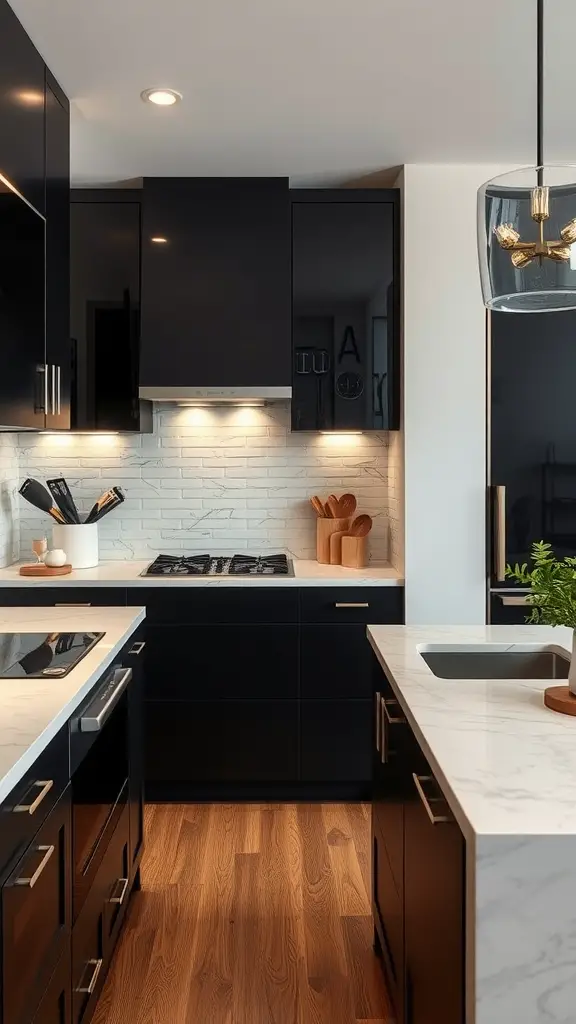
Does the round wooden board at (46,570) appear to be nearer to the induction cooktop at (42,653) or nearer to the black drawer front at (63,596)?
the black drawer front at (63,596)

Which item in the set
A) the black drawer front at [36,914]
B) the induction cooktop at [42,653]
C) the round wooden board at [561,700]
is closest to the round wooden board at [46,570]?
the induction cooktop at [42,653]

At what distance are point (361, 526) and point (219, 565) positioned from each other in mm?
694

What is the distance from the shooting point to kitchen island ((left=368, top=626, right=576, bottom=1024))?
1185mm

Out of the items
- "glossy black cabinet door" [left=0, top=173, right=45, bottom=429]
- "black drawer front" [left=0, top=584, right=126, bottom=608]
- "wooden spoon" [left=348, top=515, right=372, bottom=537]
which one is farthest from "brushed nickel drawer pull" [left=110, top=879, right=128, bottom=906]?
"wooden spoon" [left=348, top=515, right=372, bottom=537]

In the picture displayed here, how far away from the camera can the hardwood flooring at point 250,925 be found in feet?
7.70

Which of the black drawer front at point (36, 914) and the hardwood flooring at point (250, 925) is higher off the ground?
the black drawer front at point (36, 914)

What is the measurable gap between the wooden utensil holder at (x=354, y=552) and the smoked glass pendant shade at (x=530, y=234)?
2.22m

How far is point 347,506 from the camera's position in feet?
13.6

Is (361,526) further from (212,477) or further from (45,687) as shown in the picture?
(45,687)

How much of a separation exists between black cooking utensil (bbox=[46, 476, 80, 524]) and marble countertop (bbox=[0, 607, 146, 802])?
1.16m

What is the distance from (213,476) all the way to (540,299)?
2635 millimetres

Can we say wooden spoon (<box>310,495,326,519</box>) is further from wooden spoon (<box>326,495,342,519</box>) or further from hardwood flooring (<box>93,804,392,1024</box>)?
hardwood flooring (<box>93,804,392,1024</box>)

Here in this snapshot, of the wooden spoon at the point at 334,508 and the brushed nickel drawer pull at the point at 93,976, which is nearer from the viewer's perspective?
the brushed nickel drawer pull at the point at 93,976

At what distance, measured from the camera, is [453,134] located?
3.30m
